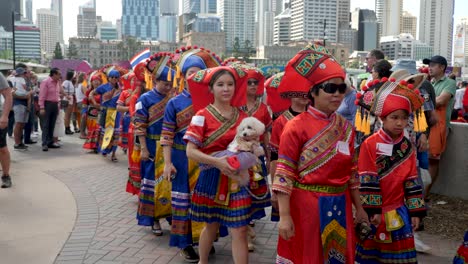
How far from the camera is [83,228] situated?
21.4 feet

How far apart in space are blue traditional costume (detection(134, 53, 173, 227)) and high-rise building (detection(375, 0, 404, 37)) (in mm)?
184885

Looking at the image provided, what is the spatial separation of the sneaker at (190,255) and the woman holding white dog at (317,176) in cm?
185

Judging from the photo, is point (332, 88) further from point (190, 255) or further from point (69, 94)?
point (69, 94)

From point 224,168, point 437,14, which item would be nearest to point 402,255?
point 224,168

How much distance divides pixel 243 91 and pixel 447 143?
459 centimetres

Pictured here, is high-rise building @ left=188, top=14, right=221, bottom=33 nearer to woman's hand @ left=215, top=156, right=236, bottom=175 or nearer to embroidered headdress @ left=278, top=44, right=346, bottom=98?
woman's hand @ left=215, top=156, right=236, bottom=175

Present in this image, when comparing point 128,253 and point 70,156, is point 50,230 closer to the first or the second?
point 128,253

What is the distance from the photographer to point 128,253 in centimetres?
561

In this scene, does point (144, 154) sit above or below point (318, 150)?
below

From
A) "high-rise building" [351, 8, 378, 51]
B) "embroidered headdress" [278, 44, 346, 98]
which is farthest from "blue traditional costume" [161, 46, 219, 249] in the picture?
"high-rise building" [351, 8, 378, 51]

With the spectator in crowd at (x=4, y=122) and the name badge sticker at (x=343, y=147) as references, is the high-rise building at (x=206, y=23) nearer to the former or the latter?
the spectator in crowd at (x=4, y=122)

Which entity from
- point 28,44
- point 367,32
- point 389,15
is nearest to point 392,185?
point 28,44

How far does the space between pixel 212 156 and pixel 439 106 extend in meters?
4.35

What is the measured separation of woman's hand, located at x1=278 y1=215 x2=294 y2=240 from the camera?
346 centimetres
